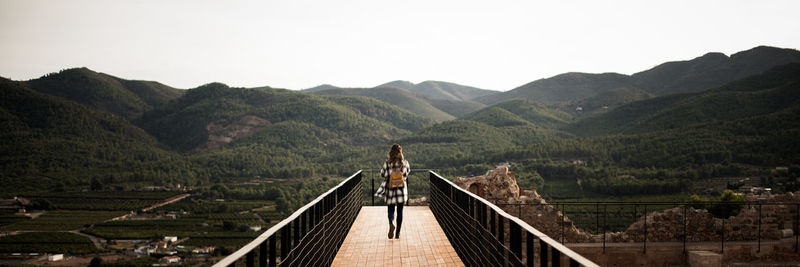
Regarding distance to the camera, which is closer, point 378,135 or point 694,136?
point 694,136

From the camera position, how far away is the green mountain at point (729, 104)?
72688mm

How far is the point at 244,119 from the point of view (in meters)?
135

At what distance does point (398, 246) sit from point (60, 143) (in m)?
121

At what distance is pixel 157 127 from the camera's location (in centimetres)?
13388

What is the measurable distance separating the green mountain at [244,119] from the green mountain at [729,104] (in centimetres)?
5510

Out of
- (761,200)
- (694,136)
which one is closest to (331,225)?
(761,200)

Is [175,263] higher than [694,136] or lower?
lower

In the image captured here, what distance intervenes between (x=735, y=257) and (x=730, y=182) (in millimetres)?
39998

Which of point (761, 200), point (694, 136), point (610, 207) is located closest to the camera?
point (761, 200)

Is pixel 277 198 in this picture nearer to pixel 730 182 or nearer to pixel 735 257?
pixel 730 182

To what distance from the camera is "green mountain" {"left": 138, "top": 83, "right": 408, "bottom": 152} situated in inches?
5064

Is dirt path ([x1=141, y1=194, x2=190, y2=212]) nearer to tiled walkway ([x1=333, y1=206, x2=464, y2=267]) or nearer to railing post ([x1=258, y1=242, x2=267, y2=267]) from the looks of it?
tiled walkway ([x1=333, y1=206, x2=464, y2=267])

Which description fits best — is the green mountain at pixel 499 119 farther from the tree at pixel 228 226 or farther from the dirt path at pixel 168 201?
the tree at pixel 228 226

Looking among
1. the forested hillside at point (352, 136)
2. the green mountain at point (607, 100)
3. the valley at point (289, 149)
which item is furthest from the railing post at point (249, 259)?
the green mountain at point (607, 100)
